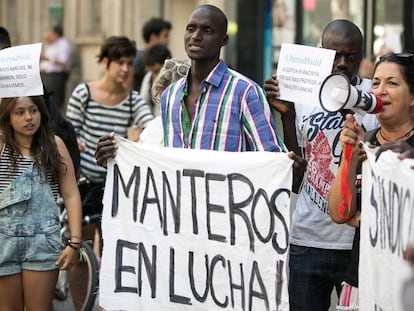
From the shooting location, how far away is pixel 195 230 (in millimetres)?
5504

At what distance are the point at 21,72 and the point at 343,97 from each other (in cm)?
188

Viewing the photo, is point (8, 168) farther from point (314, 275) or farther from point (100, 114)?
point (100, 114)

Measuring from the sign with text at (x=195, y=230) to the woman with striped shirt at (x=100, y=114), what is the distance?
101 inches

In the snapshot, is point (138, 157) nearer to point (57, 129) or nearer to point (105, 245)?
point (105, 245)

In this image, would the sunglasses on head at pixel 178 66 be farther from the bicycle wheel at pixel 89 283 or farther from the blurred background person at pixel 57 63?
the blurred background person at pixel 57 63

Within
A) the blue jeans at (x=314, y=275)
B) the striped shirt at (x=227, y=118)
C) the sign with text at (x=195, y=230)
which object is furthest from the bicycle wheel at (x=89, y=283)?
the striped shirt at (x=227, y=118)

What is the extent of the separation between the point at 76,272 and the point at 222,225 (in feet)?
12.5

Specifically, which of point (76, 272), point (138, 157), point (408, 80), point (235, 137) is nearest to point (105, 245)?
point (138, 157)

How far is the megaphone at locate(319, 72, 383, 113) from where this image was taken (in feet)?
16.0

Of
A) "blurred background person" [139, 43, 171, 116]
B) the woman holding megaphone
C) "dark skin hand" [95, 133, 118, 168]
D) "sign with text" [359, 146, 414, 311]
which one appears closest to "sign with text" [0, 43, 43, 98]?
"dark skin hand" [95, 133, 118, 168]

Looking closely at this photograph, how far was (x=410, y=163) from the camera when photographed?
446 cm

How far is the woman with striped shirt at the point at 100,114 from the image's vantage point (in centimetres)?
843

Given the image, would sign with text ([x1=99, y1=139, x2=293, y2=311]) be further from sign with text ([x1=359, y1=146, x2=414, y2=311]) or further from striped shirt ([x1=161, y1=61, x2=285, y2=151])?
sign with text ([x1=359, y1=146, x2=414, y2=311])

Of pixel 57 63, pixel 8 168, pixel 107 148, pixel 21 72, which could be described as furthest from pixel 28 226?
pixel 57 63
